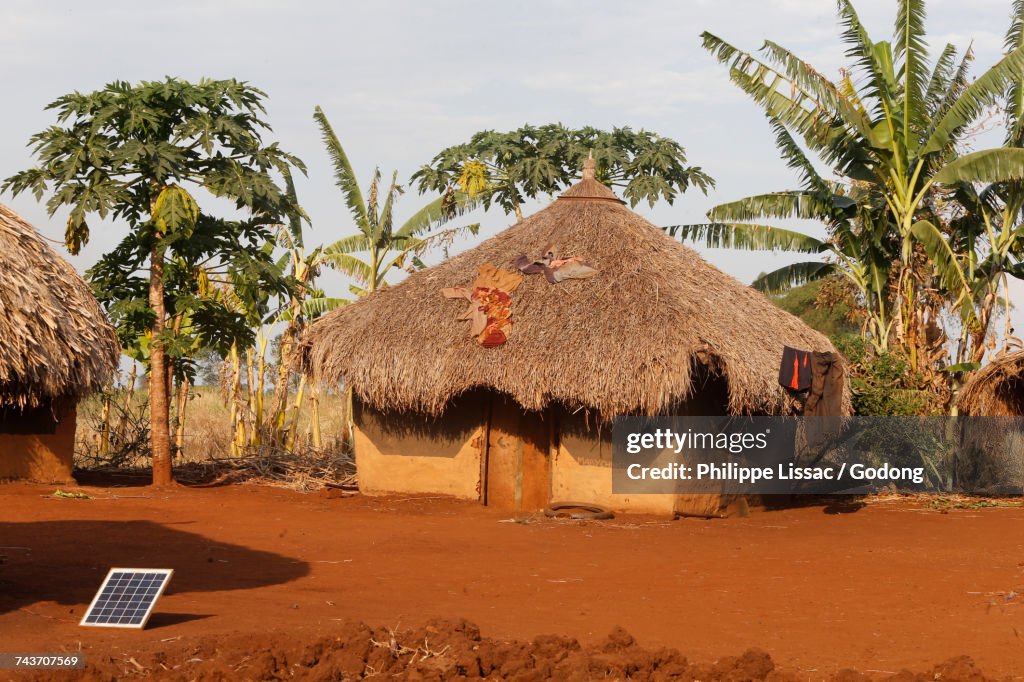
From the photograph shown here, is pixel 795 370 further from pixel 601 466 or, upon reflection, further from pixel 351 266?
pixel 351 266

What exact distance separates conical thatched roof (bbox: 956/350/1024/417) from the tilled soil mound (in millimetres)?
8031

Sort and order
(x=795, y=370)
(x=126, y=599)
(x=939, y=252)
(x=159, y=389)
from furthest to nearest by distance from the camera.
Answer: (x=939, y=252) < (x=159, y=389) < (x=795, y=370) < (x=126, y=599)

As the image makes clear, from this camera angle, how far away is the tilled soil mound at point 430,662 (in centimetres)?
571

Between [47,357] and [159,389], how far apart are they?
2.06 meters

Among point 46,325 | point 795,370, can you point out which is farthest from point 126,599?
point 795,370

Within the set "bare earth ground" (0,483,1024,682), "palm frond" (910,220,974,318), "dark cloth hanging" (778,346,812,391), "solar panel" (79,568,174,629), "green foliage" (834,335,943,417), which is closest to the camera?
"bare earth ground" (0,483,1024,682)

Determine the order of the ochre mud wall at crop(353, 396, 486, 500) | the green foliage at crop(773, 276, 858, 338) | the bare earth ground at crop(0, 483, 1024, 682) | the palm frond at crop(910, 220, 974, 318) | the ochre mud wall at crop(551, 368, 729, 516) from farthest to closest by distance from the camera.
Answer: the green foliage at crop(773, 276, 858, 338)
the palm frond at crop(910, 220, 974, 318)
the ochre mud wall at crop(353, 396, 486, 500)
the ochre mud wall at crop(551, 368, 729, 516)
the bare earth ground at crop(0, 483, 1024, 682)

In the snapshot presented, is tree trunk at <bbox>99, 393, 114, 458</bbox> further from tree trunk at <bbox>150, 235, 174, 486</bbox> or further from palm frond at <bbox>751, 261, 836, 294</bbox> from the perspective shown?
palm frond at <bbox>751, 261, 836, 294</bbox>

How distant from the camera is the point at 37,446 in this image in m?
13.4

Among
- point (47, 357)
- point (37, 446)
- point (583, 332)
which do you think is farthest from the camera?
point (37, 446)

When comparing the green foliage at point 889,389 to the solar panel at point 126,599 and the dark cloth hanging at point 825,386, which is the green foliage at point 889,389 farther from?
the solar panel at point 126,599

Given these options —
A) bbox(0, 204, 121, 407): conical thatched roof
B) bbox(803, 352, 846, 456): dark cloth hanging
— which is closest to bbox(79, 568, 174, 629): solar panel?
bbox(0, 204, 121, 407): conical thatched roof

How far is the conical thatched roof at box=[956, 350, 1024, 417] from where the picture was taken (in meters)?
13.2

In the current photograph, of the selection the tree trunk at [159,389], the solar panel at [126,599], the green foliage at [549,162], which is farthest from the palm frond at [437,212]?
the solar panel at [126,599]
